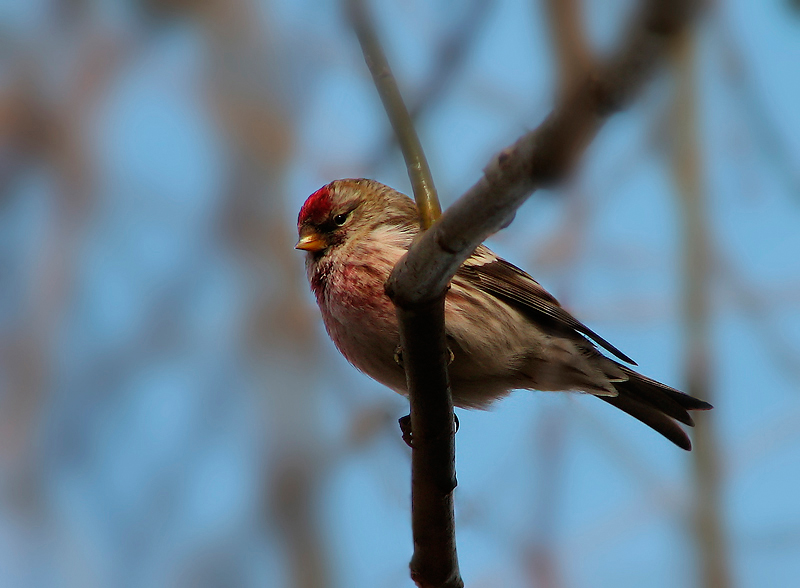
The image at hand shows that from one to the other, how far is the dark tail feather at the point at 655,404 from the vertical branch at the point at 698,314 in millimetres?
90

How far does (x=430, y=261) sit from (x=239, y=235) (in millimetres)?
3770

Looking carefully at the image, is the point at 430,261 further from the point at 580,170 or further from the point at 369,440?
the point at 369,440

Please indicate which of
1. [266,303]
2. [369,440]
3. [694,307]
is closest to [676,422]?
[694,307]

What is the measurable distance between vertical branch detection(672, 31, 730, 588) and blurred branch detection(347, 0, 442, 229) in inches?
46.7

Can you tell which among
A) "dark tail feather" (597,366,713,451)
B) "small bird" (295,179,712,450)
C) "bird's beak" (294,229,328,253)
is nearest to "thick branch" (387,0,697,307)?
"small bird" (295,179,712,450)

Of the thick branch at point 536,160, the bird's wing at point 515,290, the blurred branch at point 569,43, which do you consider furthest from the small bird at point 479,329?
the blurred branch at point 569,43

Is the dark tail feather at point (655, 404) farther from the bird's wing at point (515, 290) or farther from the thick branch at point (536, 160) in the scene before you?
the thick branch at point (536, 160)

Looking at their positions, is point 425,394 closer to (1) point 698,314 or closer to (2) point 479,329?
(2) point 479,329

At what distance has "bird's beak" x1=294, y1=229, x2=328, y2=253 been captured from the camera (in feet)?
14.5

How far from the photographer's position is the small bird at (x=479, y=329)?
13.0ft

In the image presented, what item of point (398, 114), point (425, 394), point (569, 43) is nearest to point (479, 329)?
point (425, 394)

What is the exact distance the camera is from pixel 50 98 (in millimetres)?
6480

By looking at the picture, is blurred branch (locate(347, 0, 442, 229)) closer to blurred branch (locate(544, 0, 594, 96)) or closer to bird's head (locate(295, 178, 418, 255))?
blurred branch (locate(544, 0, 594, 96))

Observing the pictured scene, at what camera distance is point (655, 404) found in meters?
4.33
